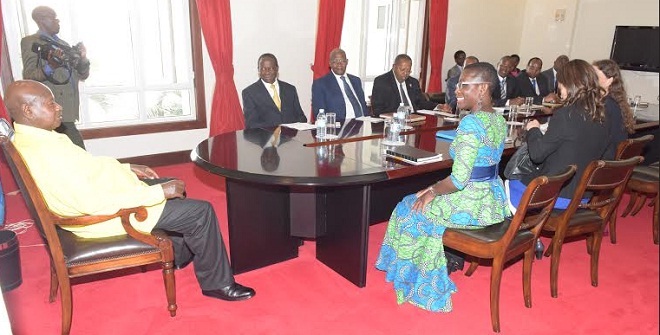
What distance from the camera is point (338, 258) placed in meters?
2.78

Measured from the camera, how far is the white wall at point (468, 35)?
5.23 m

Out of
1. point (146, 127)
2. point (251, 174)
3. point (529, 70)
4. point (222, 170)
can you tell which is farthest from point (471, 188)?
point (529, 70)

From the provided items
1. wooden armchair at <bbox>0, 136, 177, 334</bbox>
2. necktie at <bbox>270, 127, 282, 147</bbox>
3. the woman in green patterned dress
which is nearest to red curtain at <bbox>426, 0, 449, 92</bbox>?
necktie at <bbox>270, 127, 282, 147</bbox>

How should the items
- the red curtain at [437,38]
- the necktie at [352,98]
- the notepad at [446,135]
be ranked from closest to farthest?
the notepad at [446,135]
the necktie at [352,98]
the red curtain at [437,38]

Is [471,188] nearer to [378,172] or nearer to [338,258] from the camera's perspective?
[378,172]

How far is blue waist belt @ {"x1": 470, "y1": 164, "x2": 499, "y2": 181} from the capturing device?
231 centimetres

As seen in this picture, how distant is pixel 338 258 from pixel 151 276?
109cm

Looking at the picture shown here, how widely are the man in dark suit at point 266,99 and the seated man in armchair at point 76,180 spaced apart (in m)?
1.69

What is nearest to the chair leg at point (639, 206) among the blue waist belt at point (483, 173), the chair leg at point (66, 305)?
the blue waist belt at point (483, 173)

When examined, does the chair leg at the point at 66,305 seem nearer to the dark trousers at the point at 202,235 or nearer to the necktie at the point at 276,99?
the dark trousers at the point at 202,235

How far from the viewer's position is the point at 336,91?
430cm

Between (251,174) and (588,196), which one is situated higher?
(251,174)

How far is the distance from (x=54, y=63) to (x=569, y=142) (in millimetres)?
3757

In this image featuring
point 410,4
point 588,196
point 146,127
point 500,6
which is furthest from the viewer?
point 500,6
